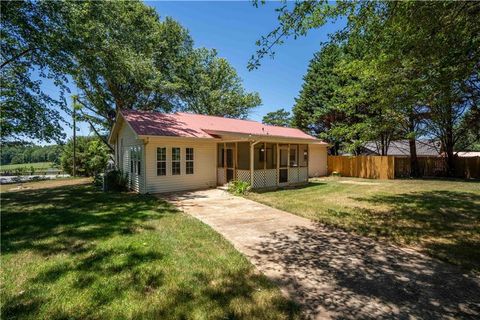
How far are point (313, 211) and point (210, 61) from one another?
2676 cm

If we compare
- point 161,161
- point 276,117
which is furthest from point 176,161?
point 276,117

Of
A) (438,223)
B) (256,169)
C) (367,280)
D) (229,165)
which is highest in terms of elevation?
(229,165)

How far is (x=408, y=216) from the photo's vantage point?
27.0 ft

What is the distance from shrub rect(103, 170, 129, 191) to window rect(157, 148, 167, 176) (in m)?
2.65

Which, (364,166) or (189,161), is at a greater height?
(189,161)

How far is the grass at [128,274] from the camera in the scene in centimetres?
320

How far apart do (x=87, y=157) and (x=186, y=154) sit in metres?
17.7

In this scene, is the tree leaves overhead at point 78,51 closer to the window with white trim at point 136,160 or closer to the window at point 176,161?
the window with white trim at point 136,160

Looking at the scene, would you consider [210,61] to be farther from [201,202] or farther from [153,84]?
[201,202]

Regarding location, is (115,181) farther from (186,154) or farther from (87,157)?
(87,157)

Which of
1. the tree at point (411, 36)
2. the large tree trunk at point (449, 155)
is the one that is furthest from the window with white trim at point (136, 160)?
the large tree trunk at point (449, 155)

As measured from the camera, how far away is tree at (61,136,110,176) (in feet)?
79.3

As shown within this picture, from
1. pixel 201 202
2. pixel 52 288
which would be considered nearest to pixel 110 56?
pixel 201 202

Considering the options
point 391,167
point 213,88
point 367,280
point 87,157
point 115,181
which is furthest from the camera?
point 213,88
